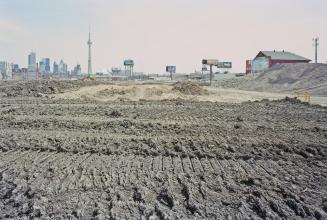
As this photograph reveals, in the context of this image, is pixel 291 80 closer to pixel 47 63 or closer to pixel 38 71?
pixel 38 71

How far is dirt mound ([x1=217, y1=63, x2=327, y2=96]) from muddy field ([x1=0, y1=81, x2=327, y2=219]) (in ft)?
97.4

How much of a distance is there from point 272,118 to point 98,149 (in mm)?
9435

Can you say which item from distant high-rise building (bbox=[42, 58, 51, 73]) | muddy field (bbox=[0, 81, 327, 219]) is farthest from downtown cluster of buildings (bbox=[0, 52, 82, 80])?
muddy field (bbox=[0, 81, 327, 219])

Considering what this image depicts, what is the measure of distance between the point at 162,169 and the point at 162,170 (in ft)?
0.26

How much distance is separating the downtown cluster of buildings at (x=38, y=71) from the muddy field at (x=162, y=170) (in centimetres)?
8593

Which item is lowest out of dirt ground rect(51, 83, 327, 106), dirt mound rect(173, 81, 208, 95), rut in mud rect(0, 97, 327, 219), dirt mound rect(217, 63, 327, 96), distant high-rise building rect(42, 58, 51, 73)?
rut in mud rect(0, 97, 327, 219)

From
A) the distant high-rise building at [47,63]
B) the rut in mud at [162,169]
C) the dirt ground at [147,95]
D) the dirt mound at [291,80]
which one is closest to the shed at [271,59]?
the dirt mound at [291,80]

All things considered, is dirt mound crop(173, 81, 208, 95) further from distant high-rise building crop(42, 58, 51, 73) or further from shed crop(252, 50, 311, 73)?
distant high-rise building crop(42, 58, 51, 73)

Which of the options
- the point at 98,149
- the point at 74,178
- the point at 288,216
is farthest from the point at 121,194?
the point at 98,149

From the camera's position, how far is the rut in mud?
235 inches

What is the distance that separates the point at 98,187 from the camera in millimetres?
6875

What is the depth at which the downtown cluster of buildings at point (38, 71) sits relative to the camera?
114 metres

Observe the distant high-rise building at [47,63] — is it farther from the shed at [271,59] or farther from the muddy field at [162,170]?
the muddy field at [162,170]

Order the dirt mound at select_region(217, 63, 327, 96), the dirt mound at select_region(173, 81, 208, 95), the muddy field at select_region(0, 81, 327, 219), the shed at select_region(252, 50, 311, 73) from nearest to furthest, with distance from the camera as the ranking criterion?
1. the muddy field at select_region(0, 81, 327, 219)
2. the dirt mound at select_region(173, 81, 208, 95)
3. the dirt mound at select_region(217, 63, 327, 96)
4. the shed at select_region(252, 50, 311, 73)
